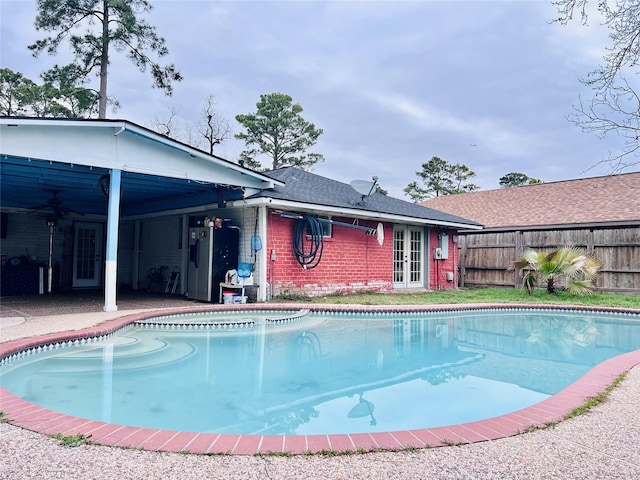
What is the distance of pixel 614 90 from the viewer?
4812 mm

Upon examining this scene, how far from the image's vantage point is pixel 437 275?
15.6 metres

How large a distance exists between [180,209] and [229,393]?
8838 mm

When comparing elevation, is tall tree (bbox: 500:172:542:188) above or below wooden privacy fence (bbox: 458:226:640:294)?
above

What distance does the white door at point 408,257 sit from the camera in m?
14.4

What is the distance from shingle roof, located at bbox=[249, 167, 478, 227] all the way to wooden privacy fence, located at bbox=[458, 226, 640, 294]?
54.2 inches

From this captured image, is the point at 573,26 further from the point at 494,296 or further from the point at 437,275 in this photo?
the point at 437,275

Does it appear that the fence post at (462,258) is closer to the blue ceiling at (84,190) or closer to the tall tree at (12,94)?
the blue ceiling at (84,190)

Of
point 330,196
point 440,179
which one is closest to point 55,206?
point 330,196

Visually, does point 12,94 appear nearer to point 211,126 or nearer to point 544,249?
point 211,126

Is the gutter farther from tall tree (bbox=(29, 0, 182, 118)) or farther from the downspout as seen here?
tall tree (bbox=(29, 0, 182, 118))

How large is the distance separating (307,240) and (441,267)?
671 cm

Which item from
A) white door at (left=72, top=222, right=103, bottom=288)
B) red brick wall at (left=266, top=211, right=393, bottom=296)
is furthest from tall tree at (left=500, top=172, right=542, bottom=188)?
white door at (left=72, top=222, right=103, bottom=288)

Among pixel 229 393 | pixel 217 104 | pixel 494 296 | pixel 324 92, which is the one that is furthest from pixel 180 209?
pixel 217 104

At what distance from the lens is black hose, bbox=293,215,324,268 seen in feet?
36.4
